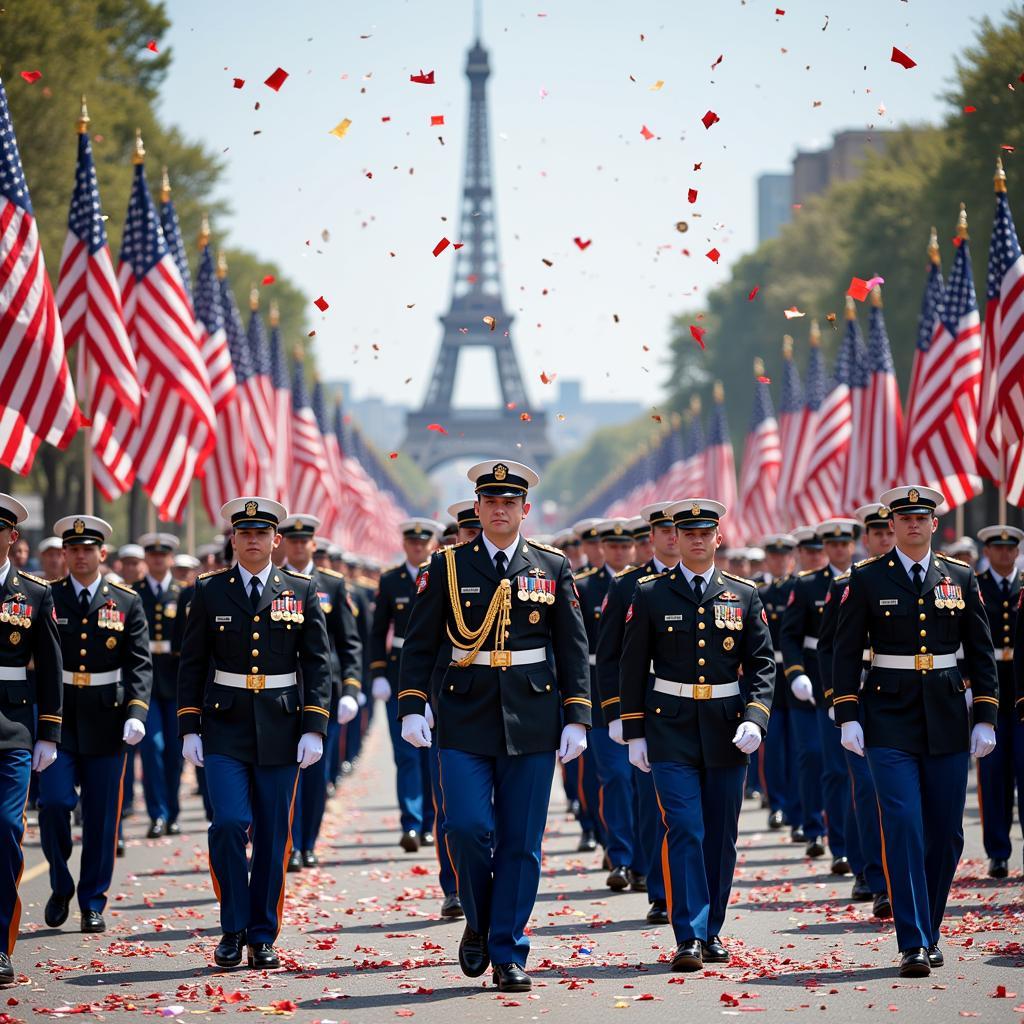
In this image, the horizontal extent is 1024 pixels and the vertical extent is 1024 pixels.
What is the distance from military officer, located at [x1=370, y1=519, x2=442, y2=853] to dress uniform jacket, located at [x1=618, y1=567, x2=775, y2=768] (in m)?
4.88

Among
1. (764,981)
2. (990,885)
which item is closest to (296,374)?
(990,885)

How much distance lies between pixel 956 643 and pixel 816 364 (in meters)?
29.5

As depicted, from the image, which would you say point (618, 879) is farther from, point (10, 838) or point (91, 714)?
point (10, 838)

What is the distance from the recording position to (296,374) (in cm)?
4044

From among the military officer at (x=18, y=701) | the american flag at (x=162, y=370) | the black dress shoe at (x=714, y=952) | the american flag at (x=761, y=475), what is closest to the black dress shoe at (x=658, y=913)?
the black dress shoe at (x=714, y=952)

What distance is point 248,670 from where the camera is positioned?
938 centimetres

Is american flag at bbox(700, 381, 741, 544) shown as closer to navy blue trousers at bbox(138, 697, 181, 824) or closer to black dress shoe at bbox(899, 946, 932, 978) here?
navy blue trousers at bbox(138, 697, 181, 824)

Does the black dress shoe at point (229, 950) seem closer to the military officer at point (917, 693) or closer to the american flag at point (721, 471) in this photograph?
the military officer at point (917, 693)

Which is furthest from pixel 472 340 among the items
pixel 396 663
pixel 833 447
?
pixel 396 663

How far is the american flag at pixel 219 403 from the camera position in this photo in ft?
86.3

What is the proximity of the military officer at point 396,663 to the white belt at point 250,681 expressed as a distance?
15.3 ft

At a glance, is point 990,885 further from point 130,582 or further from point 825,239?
point 825,239

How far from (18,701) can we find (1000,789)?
21.7 ft

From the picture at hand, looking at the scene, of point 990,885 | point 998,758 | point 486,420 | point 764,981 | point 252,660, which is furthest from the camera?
point 486,420
